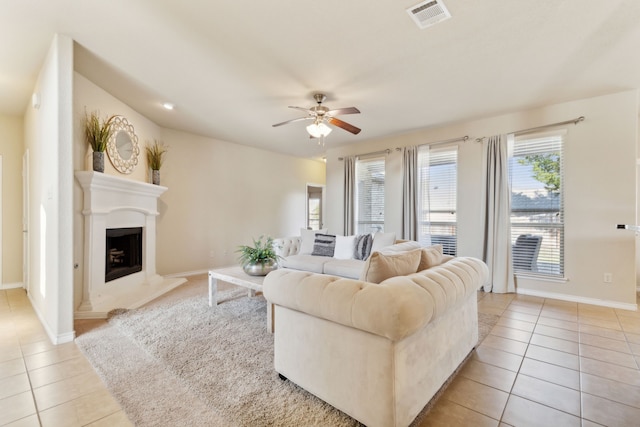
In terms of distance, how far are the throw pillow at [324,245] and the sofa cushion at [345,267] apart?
396 millimetres

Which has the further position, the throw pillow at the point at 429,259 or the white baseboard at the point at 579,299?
the white baseboard at the point at 579,299

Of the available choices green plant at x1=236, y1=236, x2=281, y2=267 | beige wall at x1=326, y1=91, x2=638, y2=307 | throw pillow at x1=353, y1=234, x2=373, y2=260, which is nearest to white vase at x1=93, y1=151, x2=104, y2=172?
green plant at x1=236, y1=236, x2=281, y2=267

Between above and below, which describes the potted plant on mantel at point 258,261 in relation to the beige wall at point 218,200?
below

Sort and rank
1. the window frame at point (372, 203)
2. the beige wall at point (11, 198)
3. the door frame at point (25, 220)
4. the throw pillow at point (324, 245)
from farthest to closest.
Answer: the window frame at point (372, 203), the beige wall at point (11, 198), the throw pillow at point (324, 245), the door frame at point (25, 220)

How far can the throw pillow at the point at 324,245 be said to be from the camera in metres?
4.41

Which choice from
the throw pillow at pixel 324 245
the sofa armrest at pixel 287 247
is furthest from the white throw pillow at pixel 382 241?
the sofa armrest at pixel 287 247

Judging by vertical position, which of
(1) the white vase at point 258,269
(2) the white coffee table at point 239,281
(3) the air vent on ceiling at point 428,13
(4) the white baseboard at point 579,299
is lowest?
(4) the white baseboard at point 579,299

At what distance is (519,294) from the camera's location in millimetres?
4227

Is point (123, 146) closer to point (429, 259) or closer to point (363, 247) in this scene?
point (363, 247)

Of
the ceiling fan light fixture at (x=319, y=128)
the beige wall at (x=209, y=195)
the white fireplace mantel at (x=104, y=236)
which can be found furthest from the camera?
the beige wall at (x=209, y=195)

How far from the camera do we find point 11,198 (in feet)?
15.1

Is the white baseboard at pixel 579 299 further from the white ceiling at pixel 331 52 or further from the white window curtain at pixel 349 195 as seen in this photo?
the white window curtain at pixel 349 195

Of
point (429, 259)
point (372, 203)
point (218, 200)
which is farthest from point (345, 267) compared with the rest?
point (218, 200)

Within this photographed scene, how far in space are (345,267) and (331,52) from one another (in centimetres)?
241
